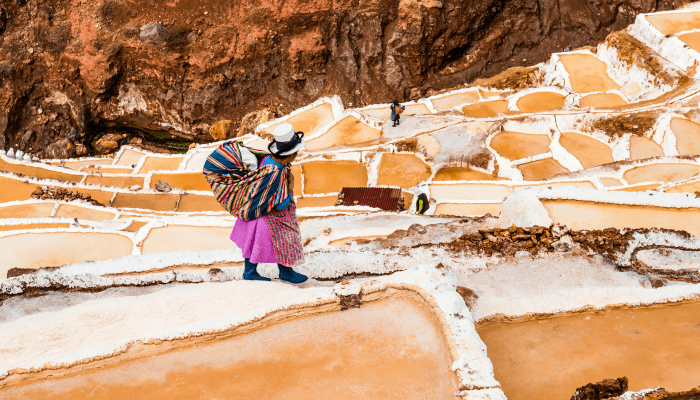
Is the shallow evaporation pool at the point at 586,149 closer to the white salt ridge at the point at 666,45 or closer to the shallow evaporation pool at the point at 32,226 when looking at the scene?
the white salt ridge at the point at 666,45

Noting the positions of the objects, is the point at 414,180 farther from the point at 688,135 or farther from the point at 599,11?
the point at 599,11

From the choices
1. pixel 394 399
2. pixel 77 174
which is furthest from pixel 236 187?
pixel 77 174

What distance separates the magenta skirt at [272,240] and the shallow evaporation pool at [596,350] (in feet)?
5.14

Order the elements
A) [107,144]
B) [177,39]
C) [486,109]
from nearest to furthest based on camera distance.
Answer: [486,109] → [107,144] → [177,39]

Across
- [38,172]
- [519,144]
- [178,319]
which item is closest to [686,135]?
[519,144]

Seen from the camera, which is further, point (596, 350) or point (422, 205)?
point (422, 205)

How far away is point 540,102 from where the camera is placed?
15.7 meters

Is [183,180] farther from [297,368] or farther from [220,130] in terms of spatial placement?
[297,368]

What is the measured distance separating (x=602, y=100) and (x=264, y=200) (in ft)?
45.3

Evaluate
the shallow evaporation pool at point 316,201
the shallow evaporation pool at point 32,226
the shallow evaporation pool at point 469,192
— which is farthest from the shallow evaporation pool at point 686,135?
the shallow evaporation pool at point 32,226

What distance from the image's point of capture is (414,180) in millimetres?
13094

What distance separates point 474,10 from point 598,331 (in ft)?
77.5

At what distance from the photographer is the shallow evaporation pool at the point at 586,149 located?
1289cm

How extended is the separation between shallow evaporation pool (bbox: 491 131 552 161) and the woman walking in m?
10.1
